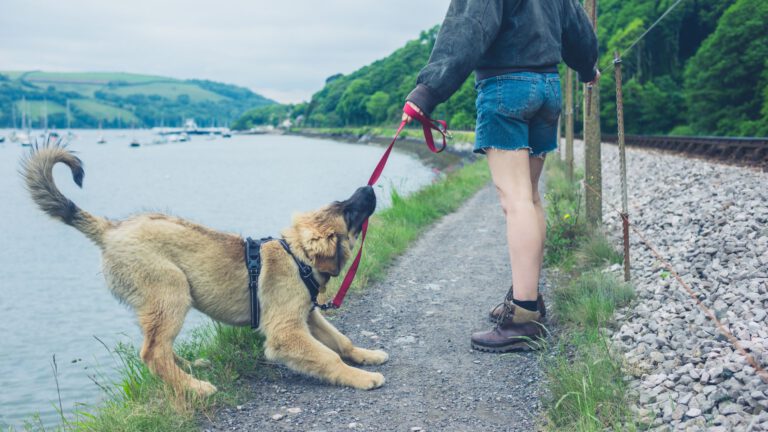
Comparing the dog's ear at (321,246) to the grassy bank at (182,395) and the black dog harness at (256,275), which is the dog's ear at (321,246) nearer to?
the black dog harness at (256,275)

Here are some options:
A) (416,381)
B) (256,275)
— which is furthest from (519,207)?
(256,275)

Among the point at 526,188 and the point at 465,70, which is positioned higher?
the point at 465,70

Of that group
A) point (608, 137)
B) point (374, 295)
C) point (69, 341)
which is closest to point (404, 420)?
point (374, 295)

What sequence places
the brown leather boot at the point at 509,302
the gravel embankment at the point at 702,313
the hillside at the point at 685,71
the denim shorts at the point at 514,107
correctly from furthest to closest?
the hillside at the point at 685,71, the brown leather boot at the point at 509,302, the denim shorts at the point at 514,107, the gravel embankment at the point at 702,313

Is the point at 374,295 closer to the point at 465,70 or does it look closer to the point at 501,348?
the point at 501,348

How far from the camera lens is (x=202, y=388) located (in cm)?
324

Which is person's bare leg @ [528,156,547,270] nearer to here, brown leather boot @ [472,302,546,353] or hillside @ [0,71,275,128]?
brown leather boot @ [472,302,546,353]

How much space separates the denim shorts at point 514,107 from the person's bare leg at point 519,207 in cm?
9

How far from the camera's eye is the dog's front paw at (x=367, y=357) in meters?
3.82

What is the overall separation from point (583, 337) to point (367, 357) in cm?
143

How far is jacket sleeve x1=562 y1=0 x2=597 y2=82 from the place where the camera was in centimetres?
386

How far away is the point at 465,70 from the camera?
341 cm

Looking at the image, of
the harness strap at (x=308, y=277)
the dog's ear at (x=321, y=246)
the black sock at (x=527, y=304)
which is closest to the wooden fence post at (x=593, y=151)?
the black sock at (x=527, y=304)

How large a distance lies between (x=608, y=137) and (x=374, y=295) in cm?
3584
